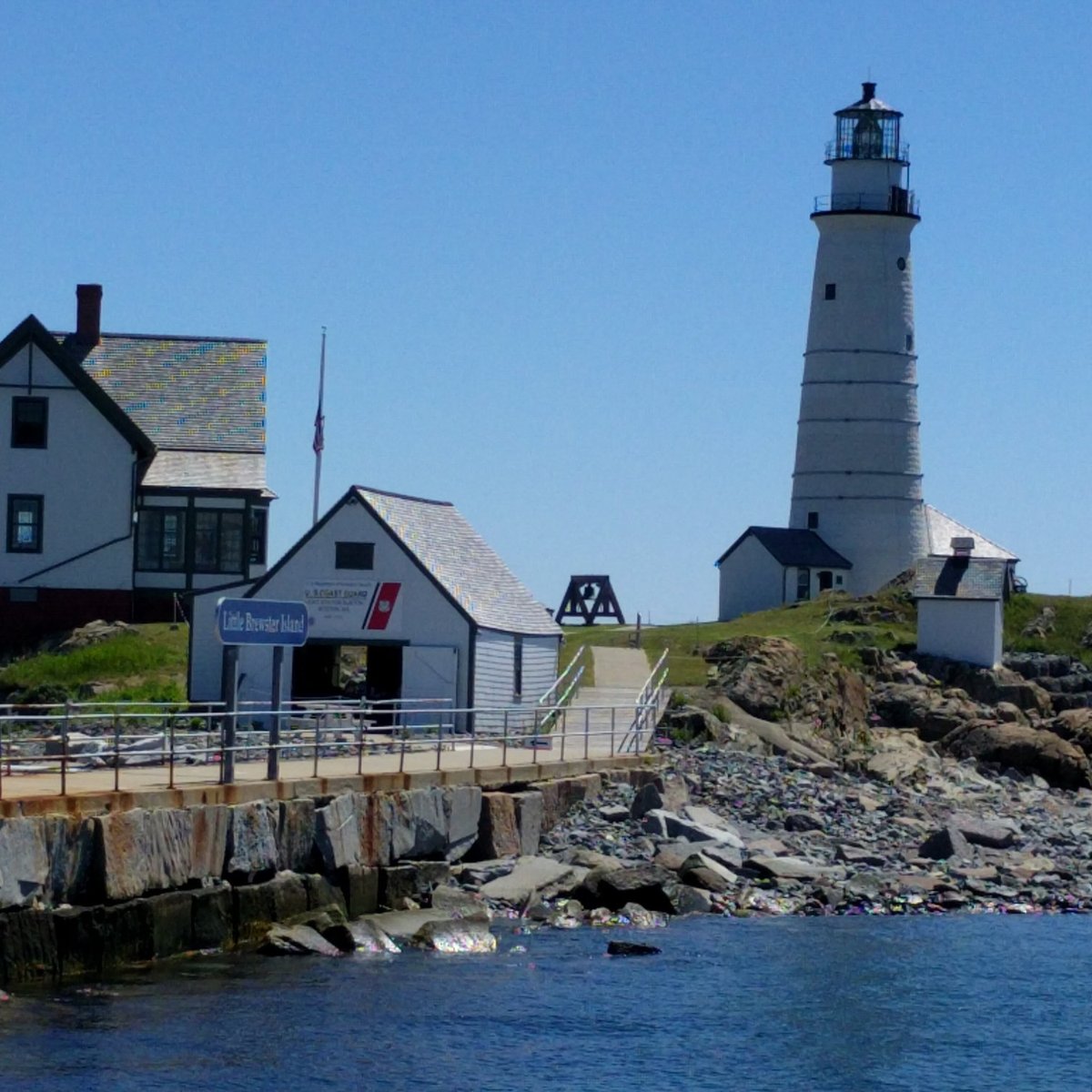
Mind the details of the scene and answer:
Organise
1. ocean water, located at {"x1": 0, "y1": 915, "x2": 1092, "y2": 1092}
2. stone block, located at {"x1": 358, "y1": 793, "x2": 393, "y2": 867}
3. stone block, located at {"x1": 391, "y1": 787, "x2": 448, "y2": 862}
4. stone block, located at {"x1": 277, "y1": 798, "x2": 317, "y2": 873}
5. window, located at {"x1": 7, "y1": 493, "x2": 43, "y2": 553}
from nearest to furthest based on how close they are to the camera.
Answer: ocean water, located at {"x1": 0, "y1": 915, "x2": 1092, "y2": 1092} → stone block, located at {"x1": 277, "y1": 798, "x2": 317, "y2": 873} → stone block, located at {"x1": 358, "y1": 793, "x2": 393, "y2": 867} → stone block, located at {"x1": 391, "y1": 787, "x2": 448, "y2": 862} → window, located at {"x1": 7, "y1": 493, "x2": 43, "y2": 553}

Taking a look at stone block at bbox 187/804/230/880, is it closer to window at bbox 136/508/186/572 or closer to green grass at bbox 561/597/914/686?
green grass at bbox 561/597/914/686

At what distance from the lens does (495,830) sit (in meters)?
29.4

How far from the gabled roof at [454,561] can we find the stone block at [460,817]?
925cm

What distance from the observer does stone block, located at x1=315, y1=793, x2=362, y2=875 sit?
25.5 meters

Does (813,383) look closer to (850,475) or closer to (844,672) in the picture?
(850,475)

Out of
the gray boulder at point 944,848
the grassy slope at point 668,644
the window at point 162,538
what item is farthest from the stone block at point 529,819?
the window at point 162,538

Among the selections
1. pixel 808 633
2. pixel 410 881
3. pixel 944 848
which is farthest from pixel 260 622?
pixel 808 633

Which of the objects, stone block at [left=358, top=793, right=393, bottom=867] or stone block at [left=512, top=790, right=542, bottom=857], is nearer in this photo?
stone block at [left=358, top=793, right=393, bottom=867]

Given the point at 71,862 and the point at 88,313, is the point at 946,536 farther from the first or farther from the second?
the point at 71,862

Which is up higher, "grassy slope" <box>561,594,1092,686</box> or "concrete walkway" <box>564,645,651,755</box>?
"grassy slope" <box>561,594,1092,686</box>

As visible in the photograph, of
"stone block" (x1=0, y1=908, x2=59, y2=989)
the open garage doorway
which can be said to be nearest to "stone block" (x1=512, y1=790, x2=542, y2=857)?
the open garage doorway

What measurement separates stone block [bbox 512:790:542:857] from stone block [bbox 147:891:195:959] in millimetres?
7554

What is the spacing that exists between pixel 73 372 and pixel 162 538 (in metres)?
4.26

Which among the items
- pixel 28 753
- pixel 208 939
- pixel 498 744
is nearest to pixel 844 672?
pixel 498 744
